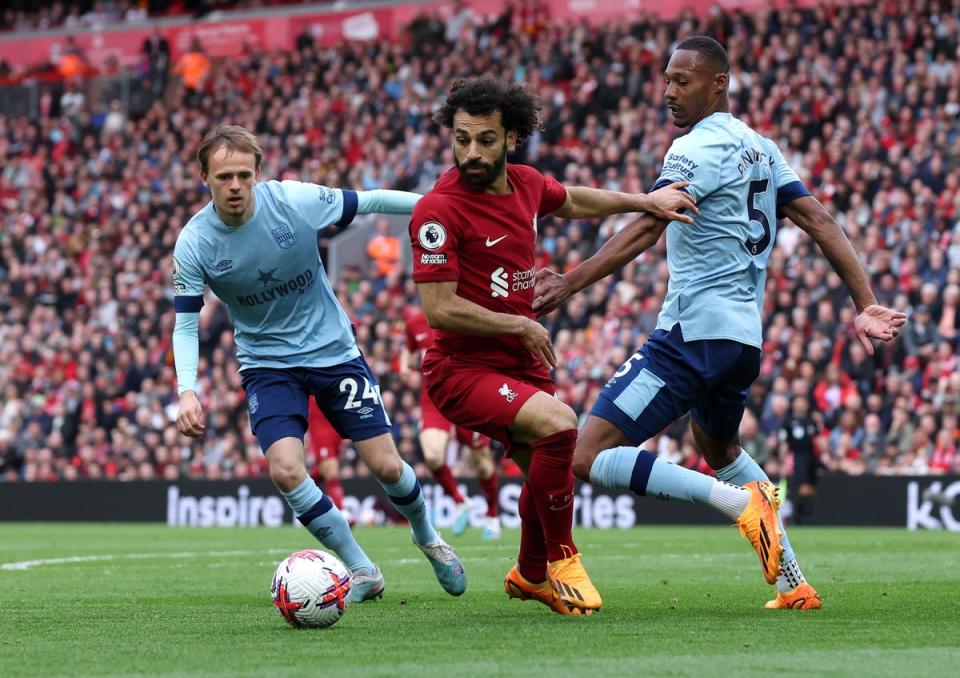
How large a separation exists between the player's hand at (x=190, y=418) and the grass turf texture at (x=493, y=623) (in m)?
0.90

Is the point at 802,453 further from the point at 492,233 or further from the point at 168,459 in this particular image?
the point at 492,233

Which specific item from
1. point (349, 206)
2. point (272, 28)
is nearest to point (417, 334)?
point (349, 206)

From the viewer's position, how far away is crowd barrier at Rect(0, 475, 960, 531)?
62.4 feet

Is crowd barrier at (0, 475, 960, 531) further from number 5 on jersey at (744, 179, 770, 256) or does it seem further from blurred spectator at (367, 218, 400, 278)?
number 5 on jersey at (744, 179, 770, 256)

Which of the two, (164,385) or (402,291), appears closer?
(402,291)

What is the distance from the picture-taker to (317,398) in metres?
8.53

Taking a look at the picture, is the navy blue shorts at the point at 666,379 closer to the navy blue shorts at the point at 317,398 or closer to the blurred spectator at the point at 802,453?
the navy blue shorts at the point at 317,398

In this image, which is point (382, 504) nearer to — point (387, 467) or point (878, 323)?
point (387, 467)

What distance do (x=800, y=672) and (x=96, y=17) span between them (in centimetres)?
3660

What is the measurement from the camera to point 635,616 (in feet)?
24.6

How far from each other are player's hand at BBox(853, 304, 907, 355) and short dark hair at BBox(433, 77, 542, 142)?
1.82 m

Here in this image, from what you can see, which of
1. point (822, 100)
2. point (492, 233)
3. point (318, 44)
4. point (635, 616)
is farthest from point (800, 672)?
point (318, 44)

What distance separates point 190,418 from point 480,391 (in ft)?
4.42

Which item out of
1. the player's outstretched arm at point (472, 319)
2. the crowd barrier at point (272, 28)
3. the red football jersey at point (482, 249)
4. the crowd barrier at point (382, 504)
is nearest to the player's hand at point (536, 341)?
Result: the player's outstretched arm at point (472, 319)
